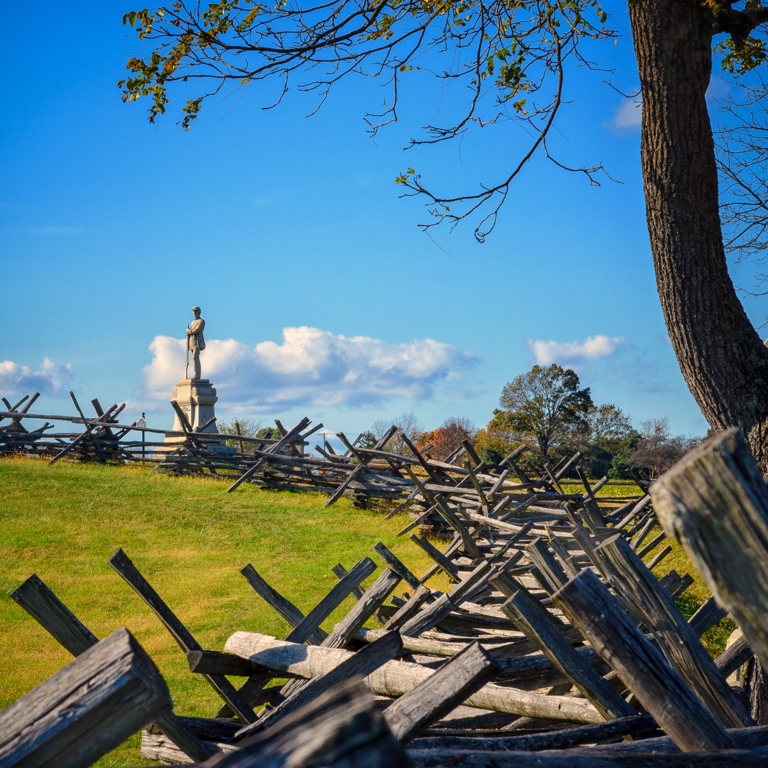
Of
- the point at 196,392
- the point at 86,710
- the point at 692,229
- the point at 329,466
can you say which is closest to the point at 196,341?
the point at 196,392

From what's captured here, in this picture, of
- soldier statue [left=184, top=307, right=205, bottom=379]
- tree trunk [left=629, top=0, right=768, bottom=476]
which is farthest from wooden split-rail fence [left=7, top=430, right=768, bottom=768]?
soldier statue [left=184, top=307, right=205, bottom=379]

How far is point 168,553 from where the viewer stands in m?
13.2

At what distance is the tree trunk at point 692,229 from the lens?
13.8 feet

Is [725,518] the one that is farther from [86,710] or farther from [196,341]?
[196,341]

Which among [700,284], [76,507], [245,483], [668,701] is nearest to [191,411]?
[245,483]

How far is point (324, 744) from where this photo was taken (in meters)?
0.89

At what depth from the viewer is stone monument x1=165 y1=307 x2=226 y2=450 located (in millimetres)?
25281

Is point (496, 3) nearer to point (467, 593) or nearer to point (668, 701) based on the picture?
point (467, 593)

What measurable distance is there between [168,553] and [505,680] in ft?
34.2

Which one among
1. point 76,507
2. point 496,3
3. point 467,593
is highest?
point 496,3

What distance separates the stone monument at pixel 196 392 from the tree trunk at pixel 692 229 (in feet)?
72.2

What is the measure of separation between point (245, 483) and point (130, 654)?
19002 millimetres

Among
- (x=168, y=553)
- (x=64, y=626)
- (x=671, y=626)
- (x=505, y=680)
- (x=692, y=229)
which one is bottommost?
(x=505, y=680)

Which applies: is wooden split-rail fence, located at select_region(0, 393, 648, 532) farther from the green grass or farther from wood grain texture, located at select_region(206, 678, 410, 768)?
wood grain texture, located at select_region(206, 678, 410, 768)
